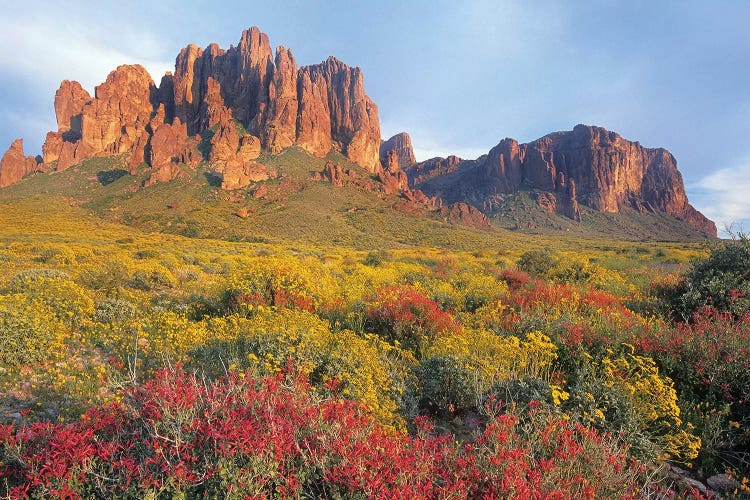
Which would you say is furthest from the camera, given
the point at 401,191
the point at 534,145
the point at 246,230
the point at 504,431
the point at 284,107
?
the point at 534,145

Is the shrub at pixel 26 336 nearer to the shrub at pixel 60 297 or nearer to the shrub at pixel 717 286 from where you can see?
the shrub at pixel 60 297

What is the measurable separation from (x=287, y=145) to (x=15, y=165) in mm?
82796

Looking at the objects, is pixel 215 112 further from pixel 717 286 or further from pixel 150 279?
pixel 717 286

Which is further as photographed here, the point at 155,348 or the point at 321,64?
the point at 321,64

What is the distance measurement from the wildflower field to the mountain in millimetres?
85249

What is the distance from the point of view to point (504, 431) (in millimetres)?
3334

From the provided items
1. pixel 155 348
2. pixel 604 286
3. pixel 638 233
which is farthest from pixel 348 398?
pixel 638 233

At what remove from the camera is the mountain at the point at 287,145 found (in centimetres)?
10231

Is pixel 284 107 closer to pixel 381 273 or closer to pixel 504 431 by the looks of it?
pixel 381 273

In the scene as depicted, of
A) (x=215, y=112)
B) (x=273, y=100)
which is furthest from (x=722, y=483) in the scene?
(x=215, y=112)

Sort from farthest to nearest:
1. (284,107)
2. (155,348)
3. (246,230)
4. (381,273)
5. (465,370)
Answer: (284,107), (246,230), (381,273), (155,348), (465,370)

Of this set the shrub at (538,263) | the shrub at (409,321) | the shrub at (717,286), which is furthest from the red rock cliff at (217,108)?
the shrub at (717,286)

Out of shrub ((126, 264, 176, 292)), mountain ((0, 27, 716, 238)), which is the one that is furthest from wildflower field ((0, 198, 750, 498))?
mountain ((0, 27, 716, 238))

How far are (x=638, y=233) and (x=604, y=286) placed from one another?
480 feet
